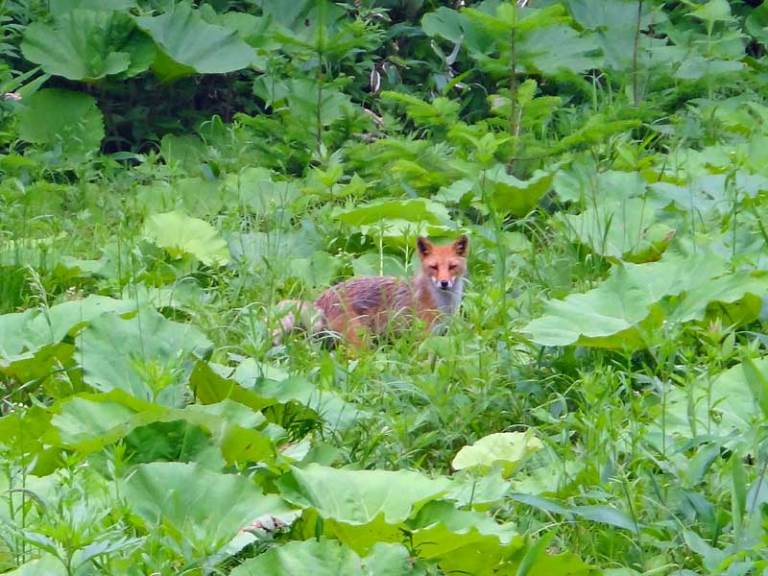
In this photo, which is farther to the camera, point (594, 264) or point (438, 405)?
point (594, 264)

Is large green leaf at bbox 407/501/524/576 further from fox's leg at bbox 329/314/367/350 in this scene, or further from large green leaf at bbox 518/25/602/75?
large green leaf at bbox 518/25/602/75

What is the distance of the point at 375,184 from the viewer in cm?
787

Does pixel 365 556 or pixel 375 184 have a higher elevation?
pixel 365 556

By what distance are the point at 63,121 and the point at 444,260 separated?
10.2 feet

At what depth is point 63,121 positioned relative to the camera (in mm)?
8570

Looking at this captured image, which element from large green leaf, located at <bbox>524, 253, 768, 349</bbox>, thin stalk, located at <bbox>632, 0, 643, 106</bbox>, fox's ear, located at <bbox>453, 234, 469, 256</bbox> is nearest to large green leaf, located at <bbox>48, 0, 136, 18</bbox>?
thin stalk, located at <bbox>632, 0, 643, 106</bbox>

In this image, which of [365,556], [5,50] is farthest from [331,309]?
[5,50]

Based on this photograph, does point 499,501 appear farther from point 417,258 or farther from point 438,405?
point 417,258

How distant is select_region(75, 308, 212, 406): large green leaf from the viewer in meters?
4.47

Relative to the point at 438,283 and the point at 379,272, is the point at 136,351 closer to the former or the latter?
the point at 438,283

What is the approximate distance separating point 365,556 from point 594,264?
111 inches

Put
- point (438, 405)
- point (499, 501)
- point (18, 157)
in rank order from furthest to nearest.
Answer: point (18, 157)
point (438, 405)
point (499, 501)

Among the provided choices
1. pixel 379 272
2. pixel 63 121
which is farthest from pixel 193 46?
pixel 379 272

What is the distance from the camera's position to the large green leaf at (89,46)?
853 centimetres
